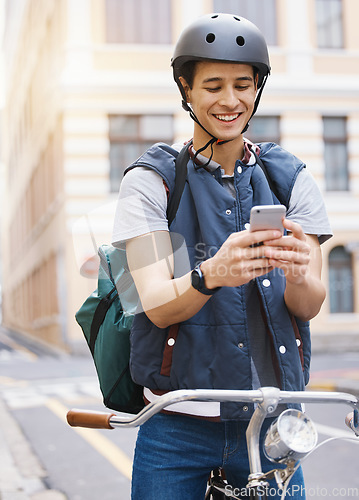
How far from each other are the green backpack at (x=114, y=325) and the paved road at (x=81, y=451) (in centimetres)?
74

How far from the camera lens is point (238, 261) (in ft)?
4.77

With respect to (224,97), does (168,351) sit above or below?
below

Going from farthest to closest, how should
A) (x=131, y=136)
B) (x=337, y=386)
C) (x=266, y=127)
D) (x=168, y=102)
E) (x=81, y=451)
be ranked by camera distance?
(x=266, y=127), (x=168, y=102), (x=131, y=136), (x=337, y=386), (x=81, y=451)

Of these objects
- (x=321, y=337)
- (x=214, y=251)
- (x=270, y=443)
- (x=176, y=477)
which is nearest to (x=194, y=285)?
(x=214, y=251)

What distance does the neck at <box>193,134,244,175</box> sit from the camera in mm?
1847

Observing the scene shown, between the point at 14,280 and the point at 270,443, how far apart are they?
3888cm

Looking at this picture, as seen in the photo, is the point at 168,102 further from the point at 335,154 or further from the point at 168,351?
the point at 168,351

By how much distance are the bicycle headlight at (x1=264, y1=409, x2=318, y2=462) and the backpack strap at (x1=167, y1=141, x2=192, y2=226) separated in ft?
1.88

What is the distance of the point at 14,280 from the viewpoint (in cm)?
3916

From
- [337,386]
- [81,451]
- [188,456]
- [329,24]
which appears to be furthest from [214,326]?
[329,24]

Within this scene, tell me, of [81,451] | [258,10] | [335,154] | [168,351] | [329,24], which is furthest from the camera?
[329,24]

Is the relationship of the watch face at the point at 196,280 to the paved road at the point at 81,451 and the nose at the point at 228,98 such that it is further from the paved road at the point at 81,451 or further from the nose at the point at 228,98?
the paved road at the point at 81,451

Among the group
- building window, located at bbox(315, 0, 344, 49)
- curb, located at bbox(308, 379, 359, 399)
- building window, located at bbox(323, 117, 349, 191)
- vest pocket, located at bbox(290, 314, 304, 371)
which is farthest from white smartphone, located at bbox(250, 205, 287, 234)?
building window, located at bbox(315, 0, 344, 49)

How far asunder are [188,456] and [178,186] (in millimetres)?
667
